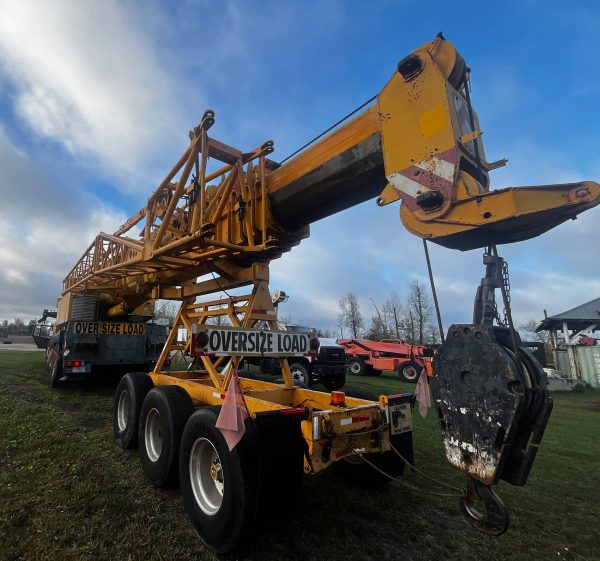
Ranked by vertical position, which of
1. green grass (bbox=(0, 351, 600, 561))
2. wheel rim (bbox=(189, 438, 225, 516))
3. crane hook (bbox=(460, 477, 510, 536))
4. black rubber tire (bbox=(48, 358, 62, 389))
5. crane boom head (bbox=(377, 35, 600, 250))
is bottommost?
green grass (bbox=(0, 351, 600, 561))

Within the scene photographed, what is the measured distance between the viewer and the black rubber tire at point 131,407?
199 inches

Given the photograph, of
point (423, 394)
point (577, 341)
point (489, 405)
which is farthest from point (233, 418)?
point (577, 341)

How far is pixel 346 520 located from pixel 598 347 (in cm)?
1919

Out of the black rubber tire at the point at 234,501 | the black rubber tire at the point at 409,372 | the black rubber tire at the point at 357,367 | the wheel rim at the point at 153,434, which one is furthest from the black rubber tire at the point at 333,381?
the black rubber tire at the point at 234,501

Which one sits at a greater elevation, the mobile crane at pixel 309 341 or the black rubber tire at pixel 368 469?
the mobile crane at pixel 309 341

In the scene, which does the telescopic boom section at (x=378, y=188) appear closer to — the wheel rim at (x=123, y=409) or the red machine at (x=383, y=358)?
the wheel rim at (x=123, y=409)

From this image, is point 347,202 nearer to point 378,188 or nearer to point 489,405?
point 378,188

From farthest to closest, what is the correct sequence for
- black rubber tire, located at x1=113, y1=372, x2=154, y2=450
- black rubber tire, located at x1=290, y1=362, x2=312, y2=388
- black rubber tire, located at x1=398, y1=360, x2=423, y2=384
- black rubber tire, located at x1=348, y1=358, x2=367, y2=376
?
black rubber tire, located at x1=348, y1=358, x2=367, y2=376, black rubber tire, located at x1=398, y1=360, x2=423, y2=384, black rubber tire, located at x1=290, y1=362, x2=312, y2=388, black rubber tire, located at x1=113, y1=372, x2=154, y2=450

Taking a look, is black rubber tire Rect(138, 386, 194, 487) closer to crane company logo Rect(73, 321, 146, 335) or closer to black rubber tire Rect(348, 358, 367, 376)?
crane company logo Rect(73, 321, 146, 335)

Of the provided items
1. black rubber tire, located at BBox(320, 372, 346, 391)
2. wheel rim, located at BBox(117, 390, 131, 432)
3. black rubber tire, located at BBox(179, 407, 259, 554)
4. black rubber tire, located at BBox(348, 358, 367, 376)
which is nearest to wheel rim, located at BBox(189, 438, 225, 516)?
black rubber tire, located at BBox(179, 407, 259, 554)

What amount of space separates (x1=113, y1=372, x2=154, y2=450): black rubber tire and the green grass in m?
0.18

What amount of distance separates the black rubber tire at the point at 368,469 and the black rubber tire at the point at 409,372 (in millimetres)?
13069

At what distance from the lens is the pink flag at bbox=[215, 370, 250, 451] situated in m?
2.72

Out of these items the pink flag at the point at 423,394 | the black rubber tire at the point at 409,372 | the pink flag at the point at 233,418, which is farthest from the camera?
the black rubber tire at the point at 409,372
